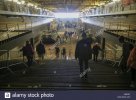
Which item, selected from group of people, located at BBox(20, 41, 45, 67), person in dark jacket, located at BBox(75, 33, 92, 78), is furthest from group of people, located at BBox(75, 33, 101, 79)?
group of people, located at BBox(20, 41, 45, 67)

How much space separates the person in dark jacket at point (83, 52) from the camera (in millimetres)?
2332

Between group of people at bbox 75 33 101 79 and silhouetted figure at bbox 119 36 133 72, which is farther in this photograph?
silhouetted figure at bbox 119 36 133 72

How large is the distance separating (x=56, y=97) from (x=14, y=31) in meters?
2.11

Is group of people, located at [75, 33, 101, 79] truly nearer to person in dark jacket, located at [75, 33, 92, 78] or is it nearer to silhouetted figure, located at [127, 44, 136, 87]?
person in dark jacket, located at [75, 33, 92, 78]

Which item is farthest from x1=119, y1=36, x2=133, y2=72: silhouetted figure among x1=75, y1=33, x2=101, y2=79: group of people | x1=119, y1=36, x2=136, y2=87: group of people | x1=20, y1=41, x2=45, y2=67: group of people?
x1=20, y1=41, x2=45, y2=67: group of people

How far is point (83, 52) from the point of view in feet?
7.78

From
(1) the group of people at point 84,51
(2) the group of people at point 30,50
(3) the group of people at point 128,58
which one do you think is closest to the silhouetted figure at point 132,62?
(3) the group of people at point 128,58

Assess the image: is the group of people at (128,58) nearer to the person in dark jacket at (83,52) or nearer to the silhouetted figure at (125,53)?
the silhouetted figure at (125,53)

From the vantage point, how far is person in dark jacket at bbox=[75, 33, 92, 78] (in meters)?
2.33

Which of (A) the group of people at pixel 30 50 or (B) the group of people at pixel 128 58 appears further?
(A) the group of people at pixel 30 50

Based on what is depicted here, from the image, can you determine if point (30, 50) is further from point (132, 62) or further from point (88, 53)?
point (132, 62)

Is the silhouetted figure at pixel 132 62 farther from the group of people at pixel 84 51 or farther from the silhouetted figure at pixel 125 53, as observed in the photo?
the group of people at pixel 84 51

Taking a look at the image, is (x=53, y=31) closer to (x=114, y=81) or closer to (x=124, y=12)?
(x=114, y=81)

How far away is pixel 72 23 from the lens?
109 inches
